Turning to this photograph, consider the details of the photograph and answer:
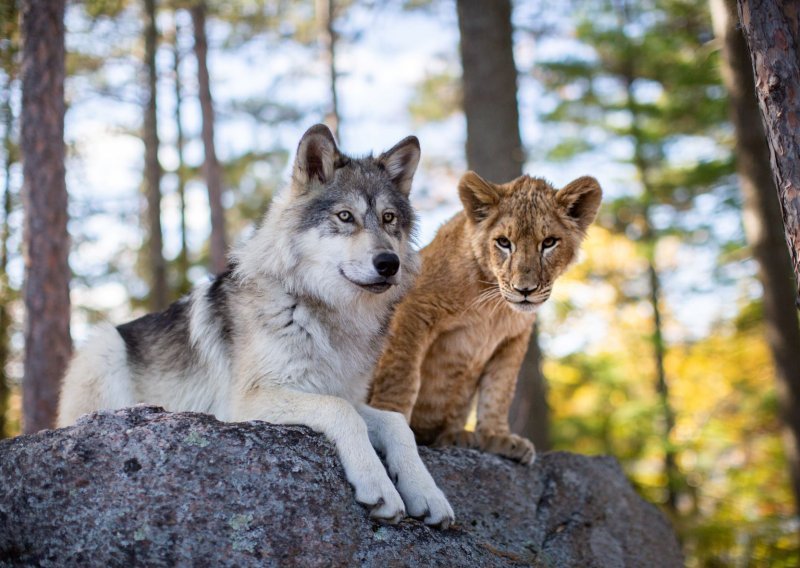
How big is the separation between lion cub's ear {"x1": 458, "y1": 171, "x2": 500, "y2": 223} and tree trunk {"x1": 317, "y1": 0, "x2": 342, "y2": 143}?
1066 centimetres

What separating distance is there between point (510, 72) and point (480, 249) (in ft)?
12.3

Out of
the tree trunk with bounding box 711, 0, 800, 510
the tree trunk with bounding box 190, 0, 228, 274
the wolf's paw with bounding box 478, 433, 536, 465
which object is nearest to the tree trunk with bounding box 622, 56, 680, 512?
the tree trunk with bounding box 711, 0, 800, 510

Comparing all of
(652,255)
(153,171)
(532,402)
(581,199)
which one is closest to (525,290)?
(581,199)

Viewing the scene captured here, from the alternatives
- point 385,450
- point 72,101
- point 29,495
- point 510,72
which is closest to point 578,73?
point 510,72

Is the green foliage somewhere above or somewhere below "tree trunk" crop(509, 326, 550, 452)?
above

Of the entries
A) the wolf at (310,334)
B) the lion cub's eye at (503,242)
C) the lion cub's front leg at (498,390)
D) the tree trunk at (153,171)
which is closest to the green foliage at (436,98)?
the tree trunk at (153,171)

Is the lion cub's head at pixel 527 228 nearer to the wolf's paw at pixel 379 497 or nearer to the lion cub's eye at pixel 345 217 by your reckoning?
the lion cub's eye at pixel 345 217

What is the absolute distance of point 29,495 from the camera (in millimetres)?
3123

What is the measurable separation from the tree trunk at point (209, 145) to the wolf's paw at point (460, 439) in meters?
9.39

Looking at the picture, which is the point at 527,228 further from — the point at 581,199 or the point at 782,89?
the point at 782,89

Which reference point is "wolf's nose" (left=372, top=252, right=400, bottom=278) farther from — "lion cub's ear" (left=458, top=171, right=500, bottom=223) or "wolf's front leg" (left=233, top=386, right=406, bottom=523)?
"lion cub's ear" (left=458, top=171, right=500, bottom=223)

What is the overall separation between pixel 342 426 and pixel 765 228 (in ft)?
27.7

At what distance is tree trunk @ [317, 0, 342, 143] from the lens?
15391mm

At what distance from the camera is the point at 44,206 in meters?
6.89
